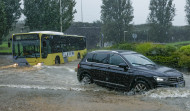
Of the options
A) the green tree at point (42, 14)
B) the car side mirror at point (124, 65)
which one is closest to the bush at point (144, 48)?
the car side mirror at point (124, 65)

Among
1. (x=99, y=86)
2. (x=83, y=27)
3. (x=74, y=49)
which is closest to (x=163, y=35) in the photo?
(x=83, y=27)

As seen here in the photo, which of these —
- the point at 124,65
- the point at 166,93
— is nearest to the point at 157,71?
the point at 166,93

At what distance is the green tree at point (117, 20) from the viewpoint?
5022cm

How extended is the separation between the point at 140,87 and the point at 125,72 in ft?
2.58

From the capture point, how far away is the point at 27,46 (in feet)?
63.1

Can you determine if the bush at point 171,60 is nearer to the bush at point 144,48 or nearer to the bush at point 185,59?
the bush at point 185,59

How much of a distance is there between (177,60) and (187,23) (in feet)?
157

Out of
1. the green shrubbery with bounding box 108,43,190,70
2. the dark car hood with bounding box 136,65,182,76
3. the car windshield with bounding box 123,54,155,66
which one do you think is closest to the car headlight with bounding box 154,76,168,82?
the dark car hood with bounding box 136,65,182,76

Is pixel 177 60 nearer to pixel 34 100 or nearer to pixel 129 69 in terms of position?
pixel 129 69

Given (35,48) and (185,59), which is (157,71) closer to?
(185,59)

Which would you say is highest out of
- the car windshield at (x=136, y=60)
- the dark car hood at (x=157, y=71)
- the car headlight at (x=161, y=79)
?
the car windshield at (x=136, y=60)

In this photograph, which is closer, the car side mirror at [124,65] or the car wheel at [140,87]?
the car wheel at [140,87]

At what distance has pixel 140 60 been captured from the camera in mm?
9586

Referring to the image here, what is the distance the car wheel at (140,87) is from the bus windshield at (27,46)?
38.7ft
